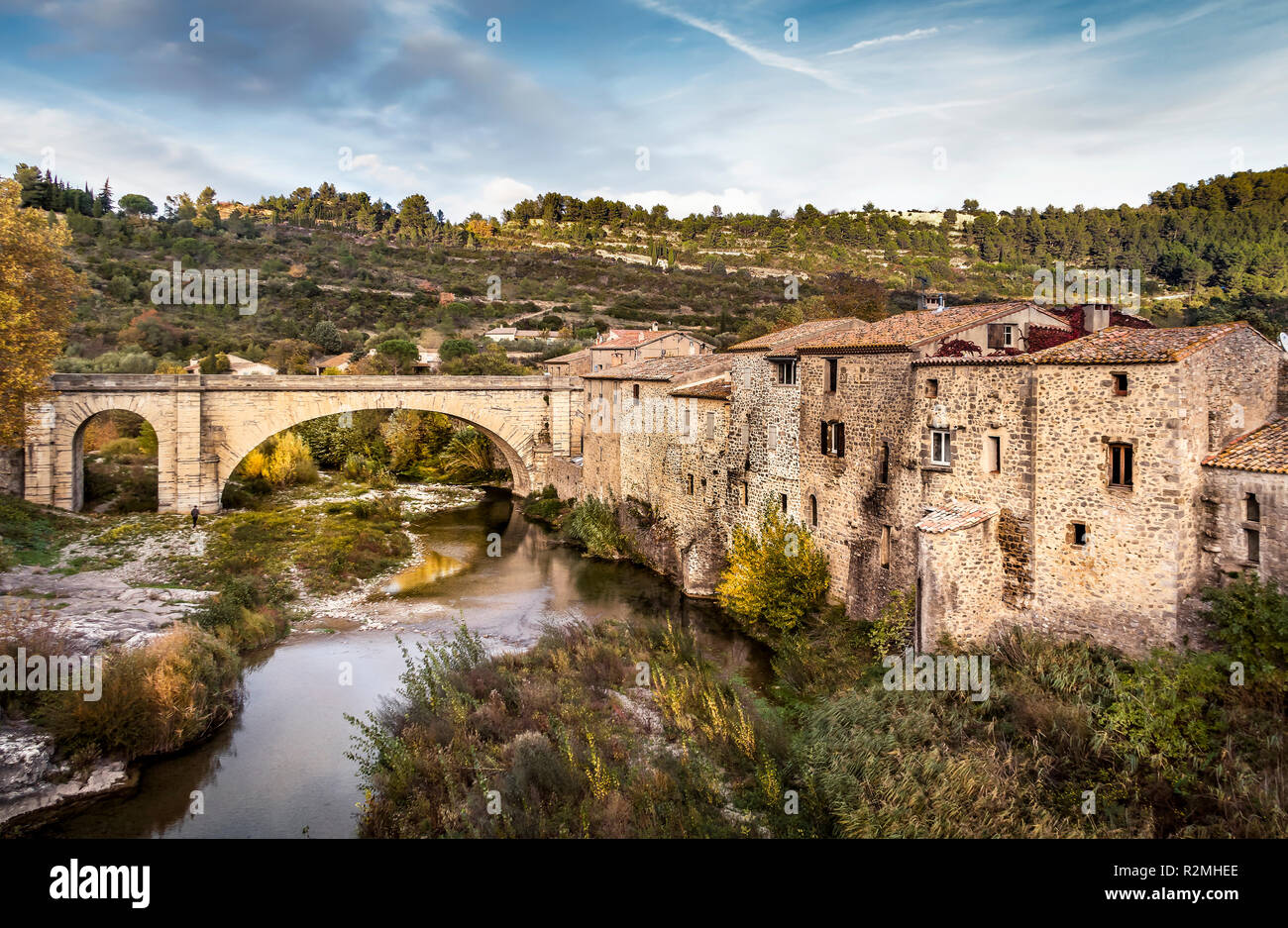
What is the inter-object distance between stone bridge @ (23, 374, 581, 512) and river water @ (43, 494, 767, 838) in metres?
6.93

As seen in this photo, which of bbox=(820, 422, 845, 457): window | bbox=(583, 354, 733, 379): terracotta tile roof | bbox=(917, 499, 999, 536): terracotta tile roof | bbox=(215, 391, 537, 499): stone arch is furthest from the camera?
bbox=(215, 391, 537, 499): stone arch

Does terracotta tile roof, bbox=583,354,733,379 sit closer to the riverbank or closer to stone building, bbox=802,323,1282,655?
stone building, bbox=802,323,1282,655

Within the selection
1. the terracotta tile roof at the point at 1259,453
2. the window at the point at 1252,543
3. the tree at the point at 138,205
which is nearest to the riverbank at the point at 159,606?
the window at the point at 1252,543

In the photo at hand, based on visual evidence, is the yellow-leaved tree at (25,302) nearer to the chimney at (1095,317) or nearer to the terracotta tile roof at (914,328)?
the terracotta tile roof at (914,328)

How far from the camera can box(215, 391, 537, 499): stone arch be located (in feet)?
105

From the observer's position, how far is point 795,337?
72.7 feet

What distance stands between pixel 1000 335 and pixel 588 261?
269 feet

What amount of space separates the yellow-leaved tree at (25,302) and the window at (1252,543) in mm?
28015

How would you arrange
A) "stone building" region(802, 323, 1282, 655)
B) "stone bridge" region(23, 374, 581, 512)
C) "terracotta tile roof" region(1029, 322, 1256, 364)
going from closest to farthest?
"terracotta tile roof" region(1029, 322, 1256, 364)
"stone building" region(802, 323, 1282, 655)
"stone bridge" region(23, 374, 581, 512)

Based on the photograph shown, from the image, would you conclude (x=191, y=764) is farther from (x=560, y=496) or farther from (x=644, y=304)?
(x=644, y=304)

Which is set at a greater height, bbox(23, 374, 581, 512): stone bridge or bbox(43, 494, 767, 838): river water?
bbox(23, 374, 581, 512): stone bridge

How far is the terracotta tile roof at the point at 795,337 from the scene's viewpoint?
68.6 feet

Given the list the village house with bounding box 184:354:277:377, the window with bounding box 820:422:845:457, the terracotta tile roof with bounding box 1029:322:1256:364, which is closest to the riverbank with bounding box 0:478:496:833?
the window with bounding box 820:422:845:457

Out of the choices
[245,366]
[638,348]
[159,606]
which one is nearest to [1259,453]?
[159,606]
